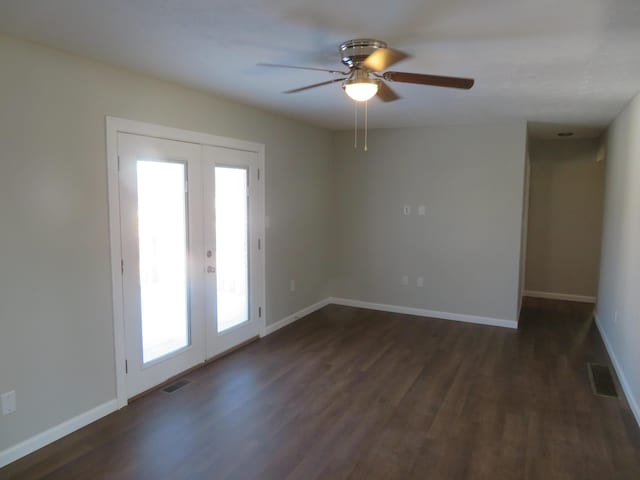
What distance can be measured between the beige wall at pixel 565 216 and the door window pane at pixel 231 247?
4.81 metres

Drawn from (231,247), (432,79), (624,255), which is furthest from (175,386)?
(624,255)

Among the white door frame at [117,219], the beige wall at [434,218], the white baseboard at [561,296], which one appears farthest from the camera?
the white baseboard at [561,296]

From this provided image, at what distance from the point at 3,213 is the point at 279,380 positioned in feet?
7.75

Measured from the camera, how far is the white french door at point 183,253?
3.26 meters

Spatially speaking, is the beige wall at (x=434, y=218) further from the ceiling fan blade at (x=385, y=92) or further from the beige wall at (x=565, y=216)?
the ceiling fan blade at (x=385, y=92)

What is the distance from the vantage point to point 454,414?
3.15m

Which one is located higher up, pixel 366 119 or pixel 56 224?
pixel 366 119

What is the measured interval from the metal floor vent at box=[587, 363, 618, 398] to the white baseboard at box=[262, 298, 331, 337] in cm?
315

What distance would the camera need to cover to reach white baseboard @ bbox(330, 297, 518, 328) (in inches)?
207

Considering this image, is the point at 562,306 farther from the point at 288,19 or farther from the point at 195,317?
the point at 288,19

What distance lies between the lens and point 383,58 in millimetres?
2461

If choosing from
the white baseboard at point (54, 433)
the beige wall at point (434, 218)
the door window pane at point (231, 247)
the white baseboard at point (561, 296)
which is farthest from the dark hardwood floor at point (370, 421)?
the white baseboard at point (561, 296)

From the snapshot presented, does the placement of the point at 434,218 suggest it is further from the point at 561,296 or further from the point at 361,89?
the point at 361,89

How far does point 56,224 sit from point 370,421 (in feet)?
8.12
